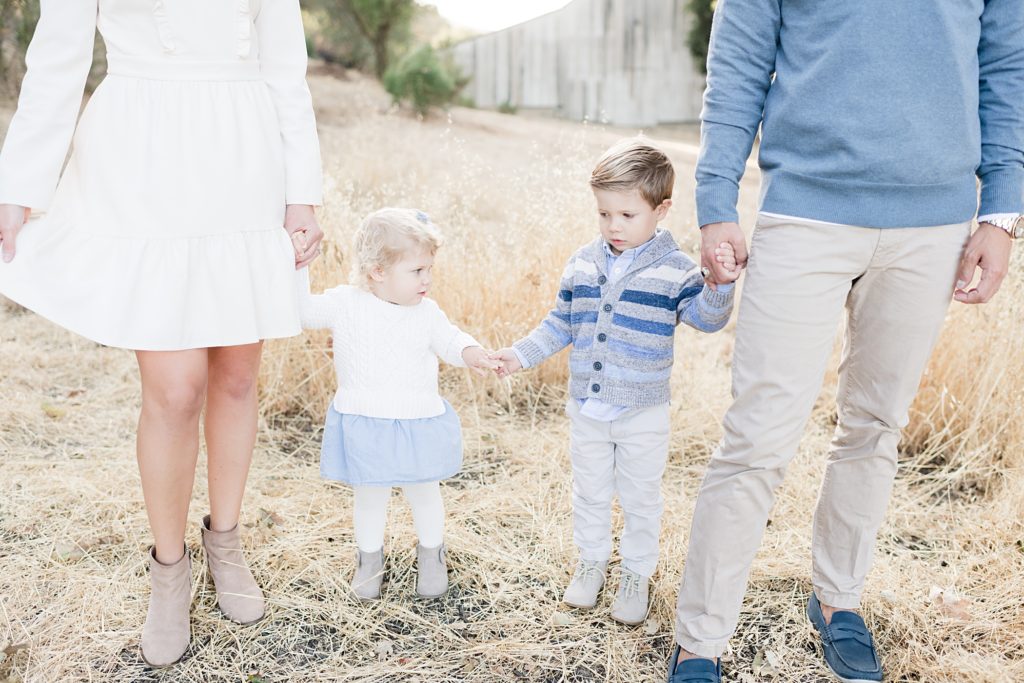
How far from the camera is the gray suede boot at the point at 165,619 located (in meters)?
2.17

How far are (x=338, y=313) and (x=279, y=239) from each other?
0.90ft

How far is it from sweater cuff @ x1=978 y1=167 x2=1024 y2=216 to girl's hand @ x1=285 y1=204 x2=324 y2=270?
1.50 meters

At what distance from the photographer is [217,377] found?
2201 millimetres

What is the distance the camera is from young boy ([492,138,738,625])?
2.20 meters

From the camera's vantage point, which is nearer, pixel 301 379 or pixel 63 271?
pixel 63 271

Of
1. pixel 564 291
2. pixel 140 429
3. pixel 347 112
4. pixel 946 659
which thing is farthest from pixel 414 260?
pixel 347 112

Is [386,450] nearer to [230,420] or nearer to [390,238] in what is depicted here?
[230,420]

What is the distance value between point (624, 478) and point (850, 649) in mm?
675

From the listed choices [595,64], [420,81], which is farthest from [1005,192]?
[595,64]

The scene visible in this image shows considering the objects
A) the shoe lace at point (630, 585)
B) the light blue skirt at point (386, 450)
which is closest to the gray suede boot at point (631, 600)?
the shoe lace at point (630, 585)

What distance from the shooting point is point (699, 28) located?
40.5 ft

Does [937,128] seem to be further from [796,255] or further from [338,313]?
[338,313]

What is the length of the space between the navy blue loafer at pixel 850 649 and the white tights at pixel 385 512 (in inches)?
40.5

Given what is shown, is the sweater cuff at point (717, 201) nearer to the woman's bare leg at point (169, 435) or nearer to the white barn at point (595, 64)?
the woman's bare leg at point (169, 435)
